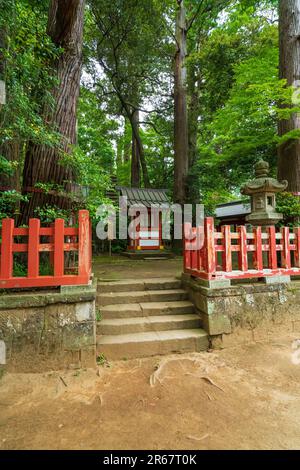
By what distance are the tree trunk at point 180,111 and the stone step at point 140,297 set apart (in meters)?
6.80

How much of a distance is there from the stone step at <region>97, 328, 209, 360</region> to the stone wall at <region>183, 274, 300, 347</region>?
25 centimetres

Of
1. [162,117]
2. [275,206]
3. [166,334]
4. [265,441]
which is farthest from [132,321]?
[162,117]

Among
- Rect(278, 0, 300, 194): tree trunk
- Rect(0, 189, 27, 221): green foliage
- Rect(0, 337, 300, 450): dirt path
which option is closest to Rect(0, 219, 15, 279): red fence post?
Rect(0, 189, 27, 221): green foliage

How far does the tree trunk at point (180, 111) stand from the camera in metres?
10.8

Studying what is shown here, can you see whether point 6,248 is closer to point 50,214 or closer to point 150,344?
point 50,214

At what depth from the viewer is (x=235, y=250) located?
3945mm

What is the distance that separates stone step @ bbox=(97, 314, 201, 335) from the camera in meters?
3.56

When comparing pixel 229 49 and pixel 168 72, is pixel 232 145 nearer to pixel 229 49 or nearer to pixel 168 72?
pixel 229 49

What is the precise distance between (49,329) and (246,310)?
2.81 meters

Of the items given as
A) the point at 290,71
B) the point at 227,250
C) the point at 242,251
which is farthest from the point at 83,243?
the point at 290,71

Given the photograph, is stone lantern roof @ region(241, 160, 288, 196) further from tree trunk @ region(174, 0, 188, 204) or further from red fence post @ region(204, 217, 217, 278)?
tree trunk @ region(174, 0, 188, 204)

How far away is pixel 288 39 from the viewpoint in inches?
235

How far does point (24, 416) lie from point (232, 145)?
6795 millimetres

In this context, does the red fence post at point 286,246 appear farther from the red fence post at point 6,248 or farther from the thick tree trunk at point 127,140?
the thick tree trunk at point 127,140
